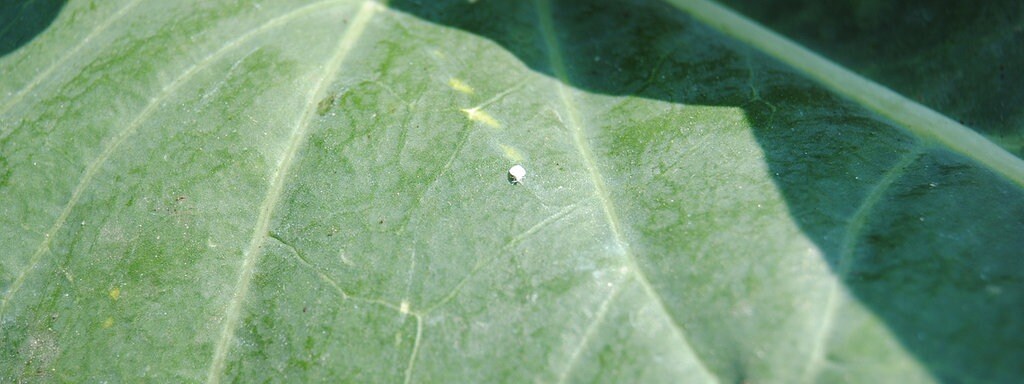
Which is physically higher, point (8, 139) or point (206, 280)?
point (8, 139)

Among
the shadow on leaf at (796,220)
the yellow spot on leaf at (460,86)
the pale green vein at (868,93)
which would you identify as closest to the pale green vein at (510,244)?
the shadow on leaf at (796,220)

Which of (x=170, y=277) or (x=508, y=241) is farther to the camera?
(x=170, y=277)

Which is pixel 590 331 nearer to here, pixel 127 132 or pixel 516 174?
pixel 516 174

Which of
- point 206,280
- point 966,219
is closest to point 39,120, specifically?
point 206,280

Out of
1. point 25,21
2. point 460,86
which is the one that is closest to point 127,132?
point 25,21

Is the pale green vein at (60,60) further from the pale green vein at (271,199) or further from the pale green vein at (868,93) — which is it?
the pale green vein at (868,93)

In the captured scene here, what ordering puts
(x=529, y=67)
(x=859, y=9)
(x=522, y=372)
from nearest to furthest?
(x=522, y=372), (x=529, y=67), (x=859, y=9)

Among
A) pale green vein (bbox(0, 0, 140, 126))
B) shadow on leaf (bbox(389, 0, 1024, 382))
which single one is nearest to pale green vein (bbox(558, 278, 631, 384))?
shadow on leaf (bbox(389, 0, 1024, 382))

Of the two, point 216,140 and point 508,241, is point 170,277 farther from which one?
point 508,241
